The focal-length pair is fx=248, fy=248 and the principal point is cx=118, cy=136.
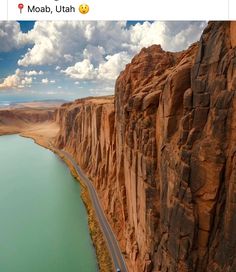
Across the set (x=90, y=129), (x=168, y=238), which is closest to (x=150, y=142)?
(x=168, y=238)

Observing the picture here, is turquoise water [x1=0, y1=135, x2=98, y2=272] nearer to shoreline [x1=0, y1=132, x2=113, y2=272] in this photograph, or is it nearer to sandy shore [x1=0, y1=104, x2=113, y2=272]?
shoreline [x1=0, y1=132, x2=113, y2=272]

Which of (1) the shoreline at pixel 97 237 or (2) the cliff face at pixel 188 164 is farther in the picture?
(1) the shoreline at pixel 97 237
